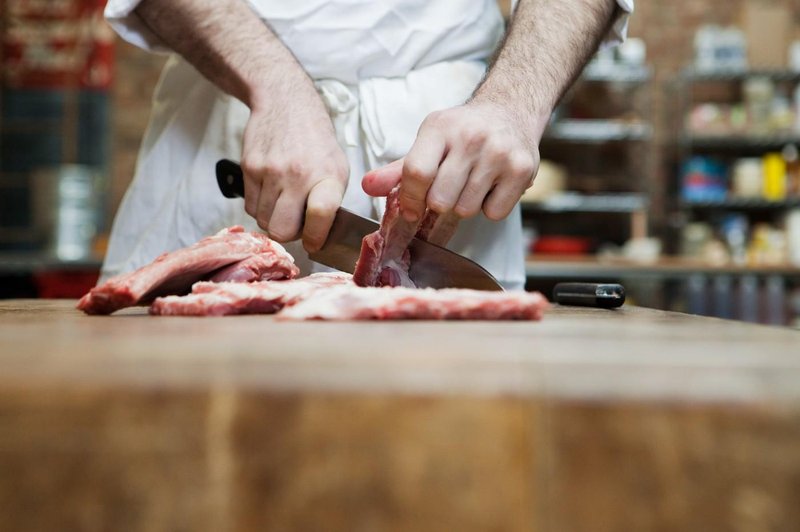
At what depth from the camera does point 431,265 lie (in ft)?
4.08

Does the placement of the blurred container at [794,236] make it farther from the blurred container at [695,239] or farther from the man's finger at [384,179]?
the man's finger at [384,179]

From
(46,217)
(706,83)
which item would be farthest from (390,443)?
(706,83)

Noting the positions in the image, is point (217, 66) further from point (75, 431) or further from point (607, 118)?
point (607, 118)

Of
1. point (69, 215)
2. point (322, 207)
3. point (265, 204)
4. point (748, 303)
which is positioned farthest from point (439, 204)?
point (748, 303)

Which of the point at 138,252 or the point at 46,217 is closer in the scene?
the point at 138,252

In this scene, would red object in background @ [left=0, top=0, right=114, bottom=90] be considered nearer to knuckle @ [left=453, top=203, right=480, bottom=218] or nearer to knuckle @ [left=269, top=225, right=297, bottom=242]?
knuckle @ [left=269, top=225, right=297, bottom=242]

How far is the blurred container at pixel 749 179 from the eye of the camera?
542cm

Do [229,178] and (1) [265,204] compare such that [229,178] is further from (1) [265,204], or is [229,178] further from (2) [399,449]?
(2) [399,449]

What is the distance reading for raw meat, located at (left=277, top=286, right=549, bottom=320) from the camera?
87cm

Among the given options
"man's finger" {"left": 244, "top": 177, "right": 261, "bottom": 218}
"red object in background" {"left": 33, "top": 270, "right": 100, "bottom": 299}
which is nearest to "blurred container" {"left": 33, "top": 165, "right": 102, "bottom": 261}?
"red object in background" {"left": 33, "top": 270, "right": 100, "bottom": 299}

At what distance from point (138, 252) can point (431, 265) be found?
61 cm

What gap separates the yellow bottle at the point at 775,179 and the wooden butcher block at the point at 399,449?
538 cm

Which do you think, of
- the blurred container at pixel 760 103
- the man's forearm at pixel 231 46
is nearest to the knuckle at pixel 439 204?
the man's forearm at pixel 231 46

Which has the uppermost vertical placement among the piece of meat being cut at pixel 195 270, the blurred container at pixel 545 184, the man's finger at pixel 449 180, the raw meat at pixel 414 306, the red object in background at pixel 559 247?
the blurred container at pixel 545 184
